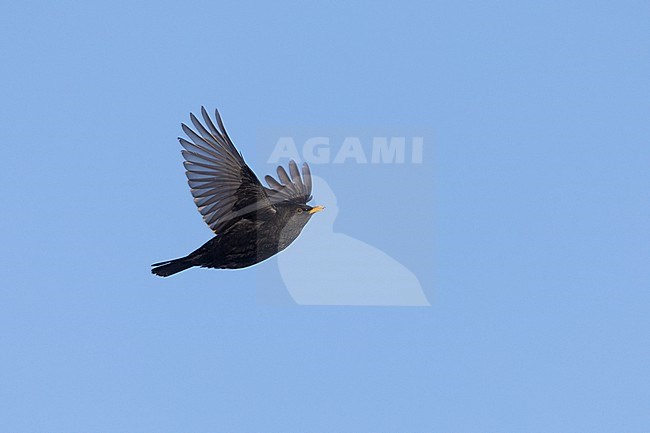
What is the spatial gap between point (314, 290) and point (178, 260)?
247 cm

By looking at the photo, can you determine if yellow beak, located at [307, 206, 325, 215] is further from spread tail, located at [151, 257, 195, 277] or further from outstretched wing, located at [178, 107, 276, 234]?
spread tail, located at [151, 257, 195, 277]

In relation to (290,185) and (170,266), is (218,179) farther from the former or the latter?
(290,185)

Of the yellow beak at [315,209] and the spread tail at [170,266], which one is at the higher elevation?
the yellow beak at [315,209]

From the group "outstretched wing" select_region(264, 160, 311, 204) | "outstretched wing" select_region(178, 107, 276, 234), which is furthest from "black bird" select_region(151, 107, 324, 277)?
"outstretched wing" select_region(264, 160, 311, 204)

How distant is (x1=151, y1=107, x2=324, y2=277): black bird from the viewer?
50.7ft

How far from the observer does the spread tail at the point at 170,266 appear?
50.4ft

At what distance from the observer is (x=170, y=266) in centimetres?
1539

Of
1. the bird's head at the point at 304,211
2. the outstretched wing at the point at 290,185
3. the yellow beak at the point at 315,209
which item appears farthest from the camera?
the outstretched wing at the point at 290,185

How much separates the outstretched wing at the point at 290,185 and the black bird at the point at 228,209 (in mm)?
1657

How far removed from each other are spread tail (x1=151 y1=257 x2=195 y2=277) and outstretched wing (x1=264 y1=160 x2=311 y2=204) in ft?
8.50

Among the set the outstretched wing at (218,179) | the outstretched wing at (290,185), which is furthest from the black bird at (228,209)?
the outstretched wing at (290,185)

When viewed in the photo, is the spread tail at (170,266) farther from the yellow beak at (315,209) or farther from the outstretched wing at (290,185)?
the outstretched wing at (290,185)

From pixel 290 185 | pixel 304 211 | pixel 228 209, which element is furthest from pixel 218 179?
pixel 290 185

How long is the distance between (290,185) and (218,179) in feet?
7.47
